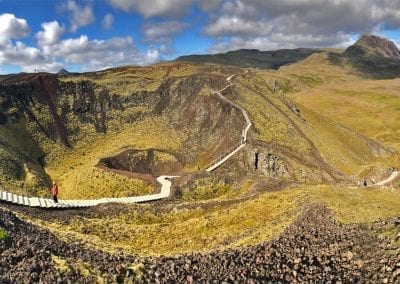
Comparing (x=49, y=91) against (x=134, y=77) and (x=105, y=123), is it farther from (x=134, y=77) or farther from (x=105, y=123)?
(x=134, y=77)

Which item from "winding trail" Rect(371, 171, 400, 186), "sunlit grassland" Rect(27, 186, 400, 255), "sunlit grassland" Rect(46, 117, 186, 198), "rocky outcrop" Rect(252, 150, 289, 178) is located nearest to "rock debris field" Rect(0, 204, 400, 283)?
"sunlit grassland" Rect(27, 186, 400, 255)

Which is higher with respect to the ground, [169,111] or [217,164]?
[169,111]

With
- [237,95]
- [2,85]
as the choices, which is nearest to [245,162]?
[237,95]

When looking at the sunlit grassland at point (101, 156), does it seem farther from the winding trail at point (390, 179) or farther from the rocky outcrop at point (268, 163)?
the winding trail at point (390, 179)

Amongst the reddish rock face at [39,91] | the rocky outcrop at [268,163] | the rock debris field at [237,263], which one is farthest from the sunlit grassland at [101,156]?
the rock debris field at [237,263]

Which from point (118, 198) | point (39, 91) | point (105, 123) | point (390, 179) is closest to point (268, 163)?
point (390, 179)

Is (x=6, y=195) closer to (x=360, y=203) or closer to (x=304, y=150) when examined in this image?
(x=360, y=203)
